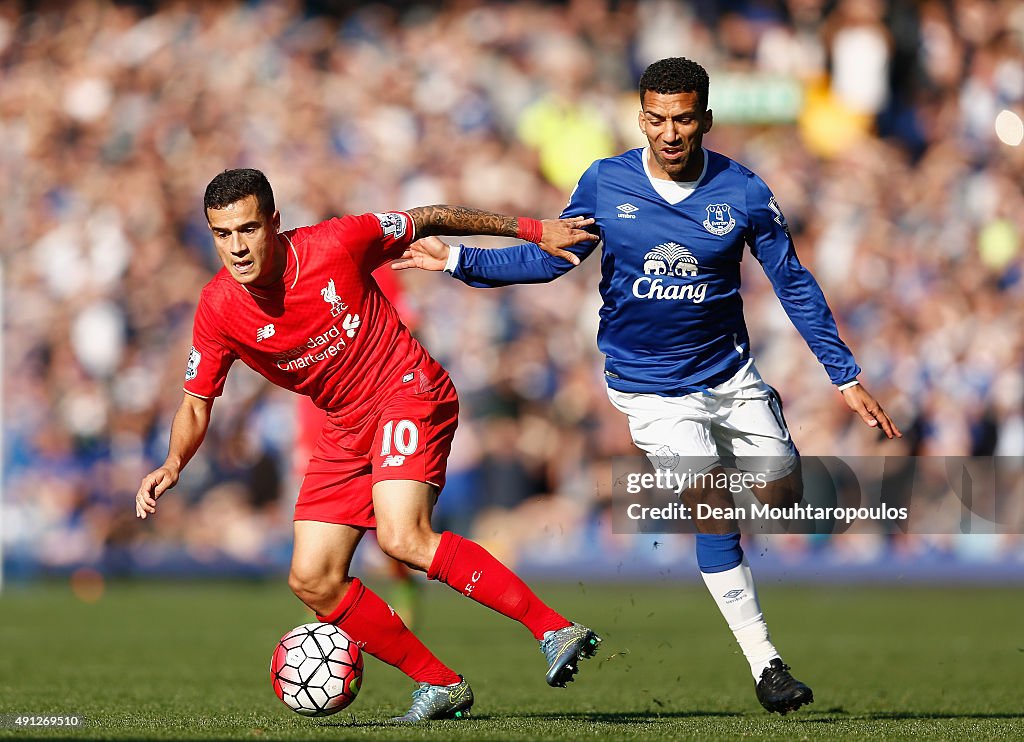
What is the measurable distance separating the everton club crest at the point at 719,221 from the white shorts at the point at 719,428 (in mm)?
780

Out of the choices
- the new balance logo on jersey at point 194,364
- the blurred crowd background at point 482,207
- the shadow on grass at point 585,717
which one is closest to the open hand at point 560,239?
the new balance logo on jersey at point 194,364

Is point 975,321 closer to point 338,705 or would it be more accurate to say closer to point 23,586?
point 23,586

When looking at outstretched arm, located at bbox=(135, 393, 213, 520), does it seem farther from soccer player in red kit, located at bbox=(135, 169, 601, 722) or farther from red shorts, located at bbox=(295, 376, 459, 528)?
red shorts, located at bbox=(295, 376, 459, 528)

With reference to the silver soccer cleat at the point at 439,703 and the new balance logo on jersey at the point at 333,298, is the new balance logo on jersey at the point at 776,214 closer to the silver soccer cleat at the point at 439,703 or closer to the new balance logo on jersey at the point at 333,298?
the new balance logo on jersey at the point at 333,298

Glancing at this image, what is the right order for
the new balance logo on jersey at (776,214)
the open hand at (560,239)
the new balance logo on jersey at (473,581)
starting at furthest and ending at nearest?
1. the new balance logo on jersey at (776,214)
2. the open hand at (560,239)
3. the new balance logo on jersey at (473,581)

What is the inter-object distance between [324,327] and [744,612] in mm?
2391

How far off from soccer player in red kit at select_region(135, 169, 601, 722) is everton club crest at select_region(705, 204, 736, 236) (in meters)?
0.59

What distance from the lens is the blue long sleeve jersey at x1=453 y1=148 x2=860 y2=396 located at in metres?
7.12

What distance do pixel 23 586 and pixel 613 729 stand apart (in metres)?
12.5

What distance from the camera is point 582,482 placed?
54.7 ft

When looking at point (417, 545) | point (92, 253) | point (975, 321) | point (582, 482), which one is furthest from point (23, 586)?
point (417, 545)
